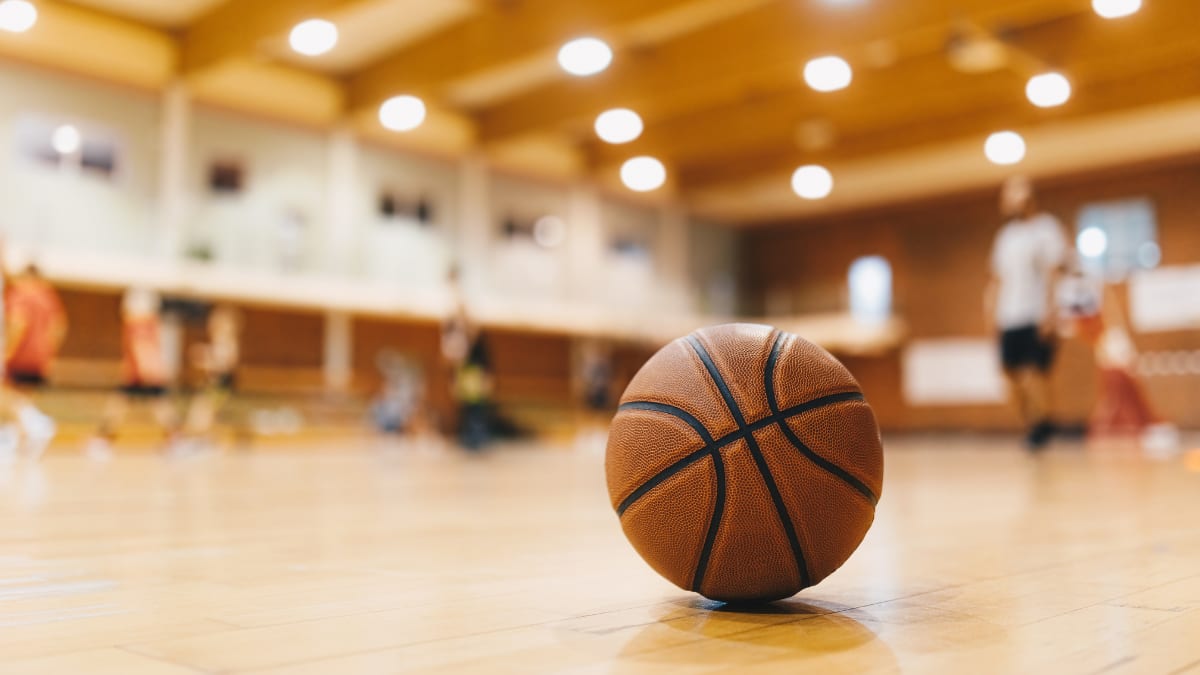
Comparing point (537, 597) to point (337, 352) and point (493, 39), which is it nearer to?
point (493, 39)

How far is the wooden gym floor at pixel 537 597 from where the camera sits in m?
1.38

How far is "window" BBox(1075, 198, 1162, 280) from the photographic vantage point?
61.9 ft

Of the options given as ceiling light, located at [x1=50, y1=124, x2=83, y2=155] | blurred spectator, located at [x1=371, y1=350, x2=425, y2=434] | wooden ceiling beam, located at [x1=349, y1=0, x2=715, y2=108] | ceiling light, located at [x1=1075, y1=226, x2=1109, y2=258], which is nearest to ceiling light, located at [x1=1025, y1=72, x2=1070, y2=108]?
wooden ceiling beam, located at [x1=349, y1=0, x2=715, y2=108]

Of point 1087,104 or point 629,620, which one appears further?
point 1087,104

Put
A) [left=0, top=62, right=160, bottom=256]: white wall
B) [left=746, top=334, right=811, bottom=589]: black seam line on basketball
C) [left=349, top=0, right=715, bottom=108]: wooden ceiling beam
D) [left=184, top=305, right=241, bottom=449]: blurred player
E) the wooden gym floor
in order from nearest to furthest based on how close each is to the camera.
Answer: the wooden gym floor → [left=746, top=334, right=811, bottom=589]: black seam line on basketball → [left=349, top=0, right=715, bottom=108]: wooden ceiling beam → [left=184, top=305, right=241, bottom=449]: blurred player → [left=0, top=62, right=160, bottom=256]: white wall

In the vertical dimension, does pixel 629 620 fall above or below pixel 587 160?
below

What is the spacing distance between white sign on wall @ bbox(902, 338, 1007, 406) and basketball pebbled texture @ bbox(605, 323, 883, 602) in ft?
67.5

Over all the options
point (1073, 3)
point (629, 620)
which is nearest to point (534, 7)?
point (1073, 3)

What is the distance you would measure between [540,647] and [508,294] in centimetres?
1808

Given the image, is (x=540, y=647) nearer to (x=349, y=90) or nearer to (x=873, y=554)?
(x=873, y=554)

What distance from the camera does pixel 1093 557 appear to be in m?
2.50

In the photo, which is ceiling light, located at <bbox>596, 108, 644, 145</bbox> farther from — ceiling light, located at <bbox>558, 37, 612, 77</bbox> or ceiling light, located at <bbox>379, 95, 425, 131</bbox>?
ceiling light, located at <bbox>558, 37, 612, 77</bbox>

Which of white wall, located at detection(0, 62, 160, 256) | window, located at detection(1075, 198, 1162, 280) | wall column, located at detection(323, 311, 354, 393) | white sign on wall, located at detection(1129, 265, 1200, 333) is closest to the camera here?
white wall, located at detection(0, 62, 160, 256)

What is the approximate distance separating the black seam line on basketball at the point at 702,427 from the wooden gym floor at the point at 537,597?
221 millimetres
